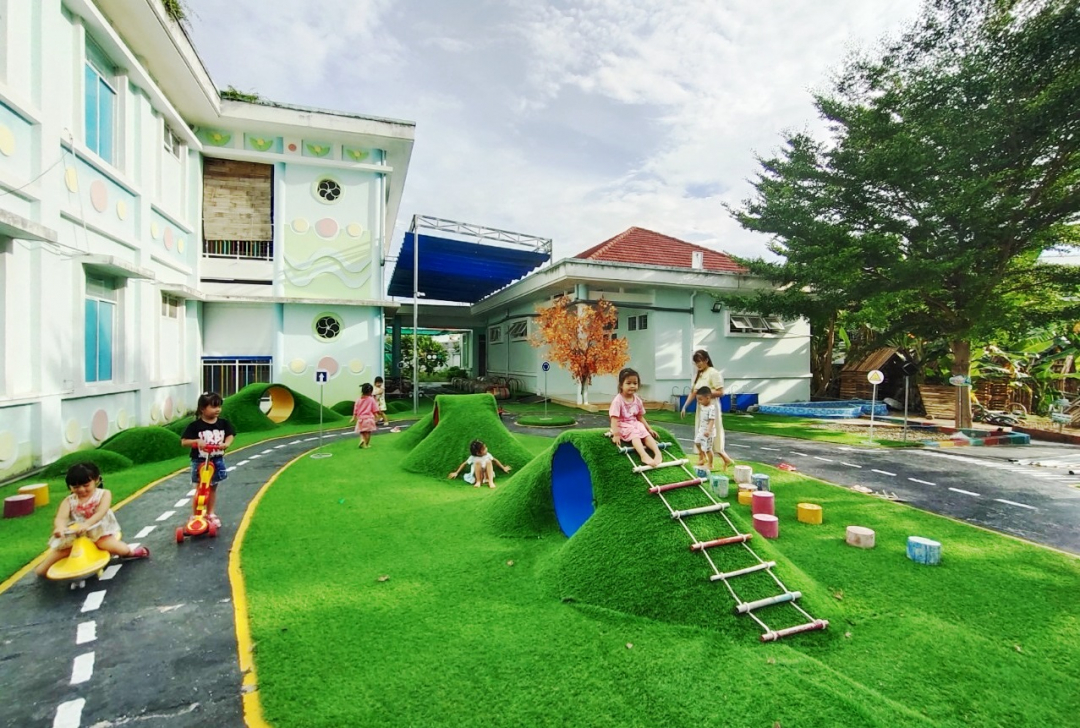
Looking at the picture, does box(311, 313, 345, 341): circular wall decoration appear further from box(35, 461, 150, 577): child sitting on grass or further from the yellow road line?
box(35, 461, 150, 577): child sitting on grass

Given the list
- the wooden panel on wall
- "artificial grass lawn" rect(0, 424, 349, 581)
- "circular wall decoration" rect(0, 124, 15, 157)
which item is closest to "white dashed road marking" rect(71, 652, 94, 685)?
"artificial grass lawn" rect(0, 424, 349, 581)

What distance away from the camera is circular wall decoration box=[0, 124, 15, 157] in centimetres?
746

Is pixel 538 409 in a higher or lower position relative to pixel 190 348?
lower

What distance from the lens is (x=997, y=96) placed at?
1271 centimetres

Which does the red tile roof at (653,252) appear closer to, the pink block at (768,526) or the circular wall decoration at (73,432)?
the pink block at (768,526)

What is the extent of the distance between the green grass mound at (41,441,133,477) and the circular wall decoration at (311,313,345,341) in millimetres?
9044

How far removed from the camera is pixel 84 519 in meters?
4.76

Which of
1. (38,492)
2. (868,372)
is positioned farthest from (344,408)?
(868,372)

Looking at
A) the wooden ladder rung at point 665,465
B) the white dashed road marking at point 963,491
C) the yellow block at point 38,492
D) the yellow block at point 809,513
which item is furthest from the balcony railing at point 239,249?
the white dashed road marking at point 963,491

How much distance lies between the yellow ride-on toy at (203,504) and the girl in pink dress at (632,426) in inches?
179

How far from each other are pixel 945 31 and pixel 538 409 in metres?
16.9

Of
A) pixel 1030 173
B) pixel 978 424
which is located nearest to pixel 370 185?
pixel 1030 173

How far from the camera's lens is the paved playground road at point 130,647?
2893 mm

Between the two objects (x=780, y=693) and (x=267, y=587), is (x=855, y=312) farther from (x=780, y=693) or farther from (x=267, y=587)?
(x=267, y=587)
